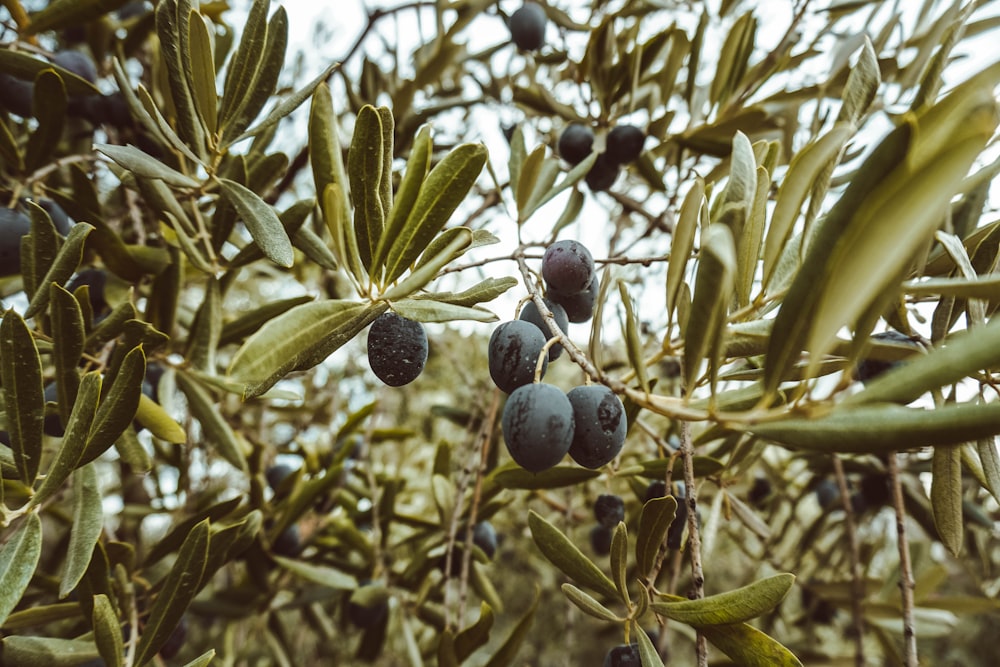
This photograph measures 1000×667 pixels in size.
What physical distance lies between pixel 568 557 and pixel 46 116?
1156 millimetres

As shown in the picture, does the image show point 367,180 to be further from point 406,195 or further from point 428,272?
point 428,272

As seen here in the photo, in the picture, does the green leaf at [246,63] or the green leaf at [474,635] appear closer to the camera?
the green leaf at [246,63]

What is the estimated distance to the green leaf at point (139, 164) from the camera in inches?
28.4

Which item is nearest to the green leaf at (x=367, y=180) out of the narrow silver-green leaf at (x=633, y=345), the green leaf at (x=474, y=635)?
the narrow silver-green leaf at (x=633, y=345)

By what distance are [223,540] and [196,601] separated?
0.70 meters

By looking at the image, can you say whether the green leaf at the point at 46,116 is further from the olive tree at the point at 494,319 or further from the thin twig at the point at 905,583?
the thin twig at the point at 905,583

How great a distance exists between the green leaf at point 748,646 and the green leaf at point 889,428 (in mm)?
315

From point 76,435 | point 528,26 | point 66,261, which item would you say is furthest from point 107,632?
point 528,26

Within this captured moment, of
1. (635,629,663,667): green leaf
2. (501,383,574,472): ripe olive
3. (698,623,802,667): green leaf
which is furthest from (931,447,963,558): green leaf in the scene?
(501,383,574,472): ripe olive

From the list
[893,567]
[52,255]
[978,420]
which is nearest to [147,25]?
[52,255]

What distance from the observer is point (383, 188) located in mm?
858

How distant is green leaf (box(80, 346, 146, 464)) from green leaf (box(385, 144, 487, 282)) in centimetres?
32

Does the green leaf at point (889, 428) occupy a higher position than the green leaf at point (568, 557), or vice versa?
the green leaf at point (889, 428)

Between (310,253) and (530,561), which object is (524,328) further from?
(530,561)
